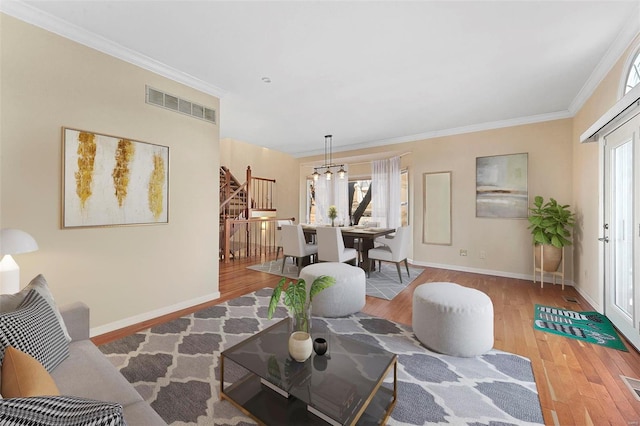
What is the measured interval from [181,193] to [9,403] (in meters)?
2.84

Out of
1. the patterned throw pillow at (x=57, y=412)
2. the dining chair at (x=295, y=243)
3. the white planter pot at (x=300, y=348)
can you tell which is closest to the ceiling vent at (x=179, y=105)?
the dining chair at (x=295, y=243)

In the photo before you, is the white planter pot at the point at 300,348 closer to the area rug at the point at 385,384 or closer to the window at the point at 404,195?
the area rug at the point at 385,384

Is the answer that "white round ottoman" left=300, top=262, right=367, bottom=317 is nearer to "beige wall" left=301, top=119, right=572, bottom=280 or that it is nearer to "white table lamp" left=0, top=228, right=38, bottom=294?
"white table lamp" left=0, top=228, right=38, bottom=294

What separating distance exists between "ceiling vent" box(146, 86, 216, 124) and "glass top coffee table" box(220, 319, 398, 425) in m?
2.71

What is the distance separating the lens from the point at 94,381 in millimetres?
1278

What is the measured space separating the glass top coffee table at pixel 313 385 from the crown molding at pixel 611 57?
10.7 feet

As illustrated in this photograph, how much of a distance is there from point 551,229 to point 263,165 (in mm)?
7324

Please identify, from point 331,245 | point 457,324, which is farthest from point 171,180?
point 457,324

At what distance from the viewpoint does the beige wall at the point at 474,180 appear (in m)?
4.31

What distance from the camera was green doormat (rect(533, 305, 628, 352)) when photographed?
2510mm

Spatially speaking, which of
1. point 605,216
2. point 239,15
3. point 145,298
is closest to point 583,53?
point 605,216

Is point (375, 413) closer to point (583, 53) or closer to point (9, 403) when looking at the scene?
point (9, 403)

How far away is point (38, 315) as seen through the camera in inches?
51.6

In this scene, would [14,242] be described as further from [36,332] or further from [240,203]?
[240,203]
